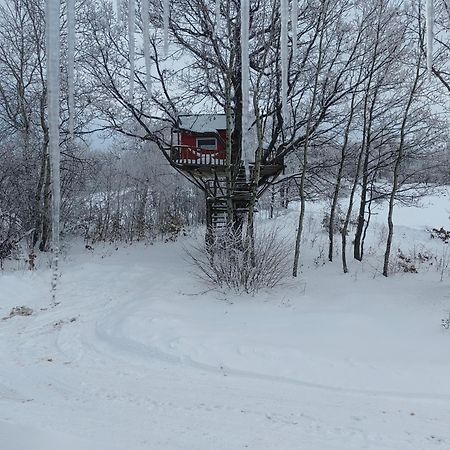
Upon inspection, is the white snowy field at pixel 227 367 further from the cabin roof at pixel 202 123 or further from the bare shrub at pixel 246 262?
the cabin roof at pixel 202 123

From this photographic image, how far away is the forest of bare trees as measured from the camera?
10.6m

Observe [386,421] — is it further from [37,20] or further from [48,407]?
[37,20]

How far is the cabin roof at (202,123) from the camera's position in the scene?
46.6 ft

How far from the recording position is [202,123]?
14680 millimetres

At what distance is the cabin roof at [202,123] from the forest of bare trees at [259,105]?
23.2 inches

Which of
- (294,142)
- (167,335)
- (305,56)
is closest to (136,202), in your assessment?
(294,142)

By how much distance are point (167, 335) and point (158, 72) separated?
9316mm

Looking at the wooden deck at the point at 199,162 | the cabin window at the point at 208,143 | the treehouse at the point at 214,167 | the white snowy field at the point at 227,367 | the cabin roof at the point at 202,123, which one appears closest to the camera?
the white snowy field at the point at 227,367

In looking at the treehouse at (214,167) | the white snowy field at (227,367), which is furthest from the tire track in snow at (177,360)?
the treehouse at (214,167)

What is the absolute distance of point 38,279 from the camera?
10.3 m

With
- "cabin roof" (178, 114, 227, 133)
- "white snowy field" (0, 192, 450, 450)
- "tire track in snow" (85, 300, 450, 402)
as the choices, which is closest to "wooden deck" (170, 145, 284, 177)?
"cabin roof" (178, 114, 227, 133)

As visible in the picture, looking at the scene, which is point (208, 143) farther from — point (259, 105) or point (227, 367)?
point (227, 367)

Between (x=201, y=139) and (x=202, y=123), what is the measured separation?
896mm

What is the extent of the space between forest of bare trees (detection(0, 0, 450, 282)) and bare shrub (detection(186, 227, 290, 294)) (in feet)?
2.33
